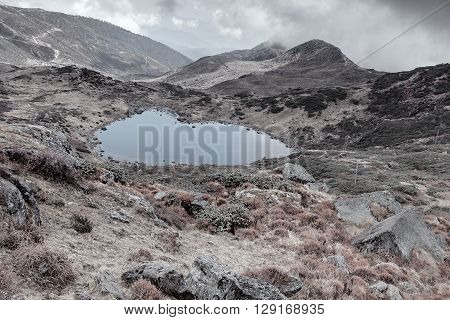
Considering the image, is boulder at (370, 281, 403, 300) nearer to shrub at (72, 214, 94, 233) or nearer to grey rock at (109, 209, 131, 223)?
grey rock at (109, 209, 131, 223)

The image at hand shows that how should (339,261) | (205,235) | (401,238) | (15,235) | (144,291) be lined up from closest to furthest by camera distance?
(144,291)
(15,235)
(339,261)
(205,235)
(401,238)

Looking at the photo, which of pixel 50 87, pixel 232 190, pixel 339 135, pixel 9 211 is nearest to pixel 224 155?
pixel 339 135

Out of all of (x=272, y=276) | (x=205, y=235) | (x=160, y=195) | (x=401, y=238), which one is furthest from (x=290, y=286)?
(x=160, y=195)

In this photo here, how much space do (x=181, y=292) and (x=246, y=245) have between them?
25.4ft

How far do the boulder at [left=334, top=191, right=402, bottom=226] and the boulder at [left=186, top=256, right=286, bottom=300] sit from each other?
15.1 meters

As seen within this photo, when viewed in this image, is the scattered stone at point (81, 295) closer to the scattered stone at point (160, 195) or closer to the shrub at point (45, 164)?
the shrub at point (45, 164)

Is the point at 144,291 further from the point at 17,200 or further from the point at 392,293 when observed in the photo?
the point at 392,293

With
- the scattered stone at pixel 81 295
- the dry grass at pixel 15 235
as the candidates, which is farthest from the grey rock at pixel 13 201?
the scattered stone at pixel 81 295

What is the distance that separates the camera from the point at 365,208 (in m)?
25.9

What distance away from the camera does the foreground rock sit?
19.6m

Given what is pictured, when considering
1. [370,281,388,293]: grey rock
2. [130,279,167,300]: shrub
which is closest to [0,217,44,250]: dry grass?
[130,279,167,300]: shrub

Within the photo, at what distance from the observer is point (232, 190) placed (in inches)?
1107

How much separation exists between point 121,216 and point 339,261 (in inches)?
363

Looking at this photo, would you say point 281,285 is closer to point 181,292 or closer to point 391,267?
point 181,292
